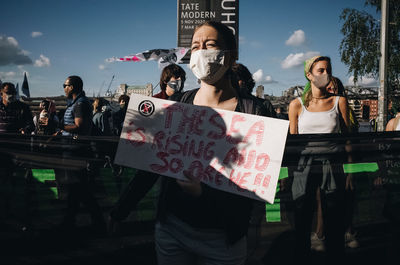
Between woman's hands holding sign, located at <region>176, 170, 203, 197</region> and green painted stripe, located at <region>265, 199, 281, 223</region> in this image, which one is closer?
woman's hands holding sign, located at <region>176, 170, 203, 197</region>

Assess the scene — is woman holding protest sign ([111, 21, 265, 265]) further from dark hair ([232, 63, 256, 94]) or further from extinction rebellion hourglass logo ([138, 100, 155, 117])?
dark hair ([232, 63, 256, 94])

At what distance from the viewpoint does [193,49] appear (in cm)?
146

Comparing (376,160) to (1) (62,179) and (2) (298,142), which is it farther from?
(1) (62,179)

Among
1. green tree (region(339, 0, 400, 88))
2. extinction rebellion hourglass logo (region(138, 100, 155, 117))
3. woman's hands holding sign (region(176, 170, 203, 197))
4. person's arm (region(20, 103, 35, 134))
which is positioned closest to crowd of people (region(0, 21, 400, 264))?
woman's hands holding sign (region(176, 170, 203, 197))

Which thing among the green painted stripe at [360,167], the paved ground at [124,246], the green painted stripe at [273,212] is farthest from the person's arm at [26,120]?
the green painted stripe at [360,167]

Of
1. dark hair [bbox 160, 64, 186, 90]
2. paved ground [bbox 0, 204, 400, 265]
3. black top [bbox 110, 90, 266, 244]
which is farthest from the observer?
dark hair [bbox 160, 64, 186, 90]

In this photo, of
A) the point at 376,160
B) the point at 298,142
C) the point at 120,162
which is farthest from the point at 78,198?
the point at 376,160

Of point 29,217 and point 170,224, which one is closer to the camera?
point 170,224

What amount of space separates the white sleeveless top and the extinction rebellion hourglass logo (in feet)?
6.14

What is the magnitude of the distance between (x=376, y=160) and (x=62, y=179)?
2.27 m

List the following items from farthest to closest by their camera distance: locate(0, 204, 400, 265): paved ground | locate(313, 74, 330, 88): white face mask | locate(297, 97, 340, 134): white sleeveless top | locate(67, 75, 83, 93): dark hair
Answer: locate(67, 75, 83, 93): dark hair < locate(313, 74, 330, 88): white face mask < locate(297, 97, 340, 134): white sleeveless top < locate(0, 204, 400, 265): paved ground

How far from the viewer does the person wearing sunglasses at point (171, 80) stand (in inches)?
157

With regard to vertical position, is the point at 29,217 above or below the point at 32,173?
below

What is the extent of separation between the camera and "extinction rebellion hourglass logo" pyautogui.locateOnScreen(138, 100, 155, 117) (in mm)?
1411
